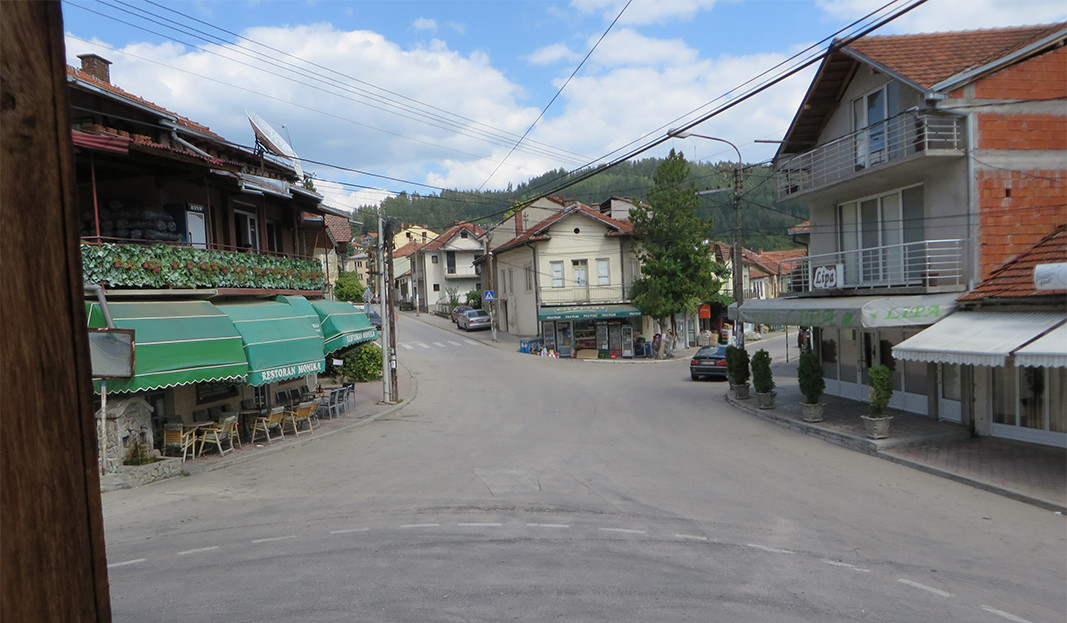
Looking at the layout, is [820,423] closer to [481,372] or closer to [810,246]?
[810,246]

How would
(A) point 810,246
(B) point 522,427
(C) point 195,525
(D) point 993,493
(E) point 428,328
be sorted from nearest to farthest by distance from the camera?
(C) point 195,525 → (D) point 993,493 → (B) point 522,427 → (A) point 810,246 → (E) point 428,328

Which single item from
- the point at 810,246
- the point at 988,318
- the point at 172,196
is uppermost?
the point at 172,196

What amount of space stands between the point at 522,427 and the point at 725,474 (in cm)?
704

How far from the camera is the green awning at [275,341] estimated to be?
51.4ft

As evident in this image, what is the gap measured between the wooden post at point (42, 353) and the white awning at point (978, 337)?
45.0 feet

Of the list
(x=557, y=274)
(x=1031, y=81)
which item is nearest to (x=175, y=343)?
(x=1031, y=81)

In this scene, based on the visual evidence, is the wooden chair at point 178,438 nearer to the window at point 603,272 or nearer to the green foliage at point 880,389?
the green foliage at point 880,389

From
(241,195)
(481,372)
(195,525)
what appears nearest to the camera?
(195,525)

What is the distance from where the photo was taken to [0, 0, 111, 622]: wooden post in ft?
4.43

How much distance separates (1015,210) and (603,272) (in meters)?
28.1

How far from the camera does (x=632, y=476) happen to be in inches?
501

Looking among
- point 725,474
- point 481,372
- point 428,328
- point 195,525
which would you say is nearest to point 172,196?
point 195,525

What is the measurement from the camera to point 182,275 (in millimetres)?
15961

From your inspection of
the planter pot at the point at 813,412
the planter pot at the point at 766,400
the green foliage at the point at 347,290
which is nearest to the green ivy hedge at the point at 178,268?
the planter pot at the point at 766,400
